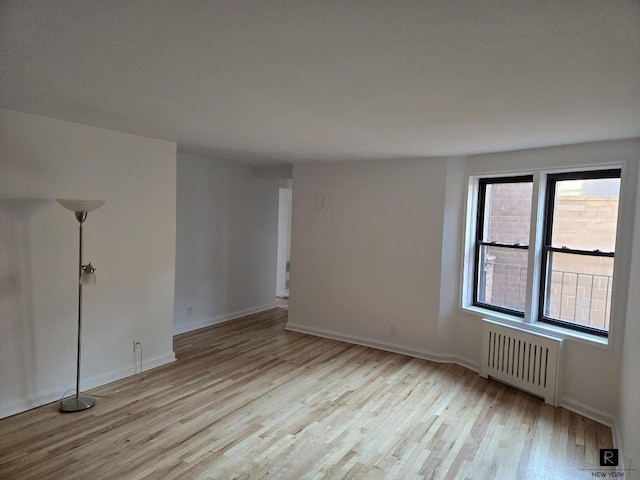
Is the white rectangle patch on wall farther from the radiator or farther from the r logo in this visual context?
the r logo

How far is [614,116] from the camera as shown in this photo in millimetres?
2496

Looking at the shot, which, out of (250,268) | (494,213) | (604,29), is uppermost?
(604,29)

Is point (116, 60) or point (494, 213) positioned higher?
point (116, 60)

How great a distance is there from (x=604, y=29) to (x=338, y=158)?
351 cm

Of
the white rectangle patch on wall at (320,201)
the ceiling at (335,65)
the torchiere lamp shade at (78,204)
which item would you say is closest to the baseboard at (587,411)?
the ceiling at (335,65)

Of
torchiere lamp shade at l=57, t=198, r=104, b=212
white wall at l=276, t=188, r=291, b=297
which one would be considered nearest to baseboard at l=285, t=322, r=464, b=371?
white wall at l=276, t=188, r=291, b=297

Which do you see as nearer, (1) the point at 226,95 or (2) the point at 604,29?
(2) the point at 604,29

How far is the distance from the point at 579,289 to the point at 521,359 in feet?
2.74

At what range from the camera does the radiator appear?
3531 millimetres

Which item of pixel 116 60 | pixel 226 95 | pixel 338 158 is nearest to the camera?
pixel 116 60

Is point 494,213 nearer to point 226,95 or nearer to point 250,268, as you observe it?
point 226,95

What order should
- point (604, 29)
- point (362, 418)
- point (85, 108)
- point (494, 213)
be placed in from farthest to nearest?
point (494, 213) → point (362, 418) → point (85, 108) → point (604, 29)

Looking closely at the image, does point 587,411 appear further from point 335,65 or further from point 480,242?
point 335,65

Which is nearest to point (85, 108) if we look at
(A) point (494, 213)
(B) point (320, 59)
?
(B) point (320, 59)
